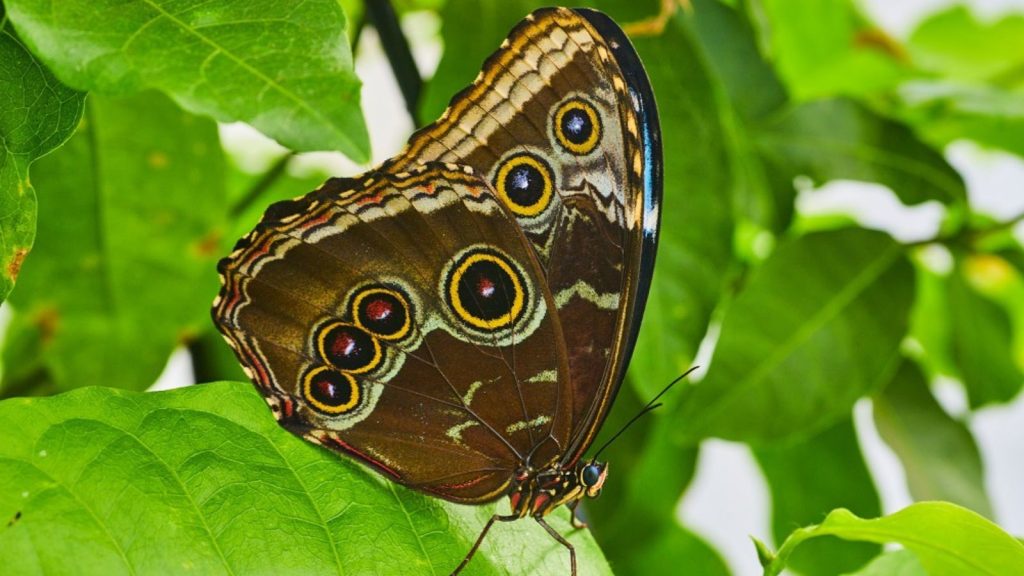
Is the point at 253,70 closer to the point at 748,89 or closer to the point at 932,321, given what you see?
the point at 748,89

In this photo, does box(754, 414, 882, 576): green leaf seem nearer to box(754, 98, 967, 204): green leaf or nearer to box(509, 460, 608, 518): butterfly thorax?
box(754, 98, 967, 204): green leaf

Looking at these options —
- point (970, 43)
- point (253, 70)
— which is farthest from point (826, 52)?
point (253, 70)

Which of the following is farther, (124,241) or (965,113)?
(965,113)

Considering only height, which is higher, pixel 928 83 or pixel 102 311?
pixel 928 83

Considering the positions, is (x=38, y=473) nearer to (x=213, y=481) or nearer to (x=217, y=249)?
(x=213, y=481)

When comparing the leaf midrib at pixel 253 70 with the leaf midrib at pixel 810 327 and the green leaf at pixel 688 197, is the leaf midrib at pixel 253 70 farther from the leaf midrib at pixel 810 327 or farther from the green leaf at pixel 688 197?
the leaf midrib at pixel 810 327

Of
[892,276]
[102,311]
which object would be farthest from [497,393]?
[892,276]
